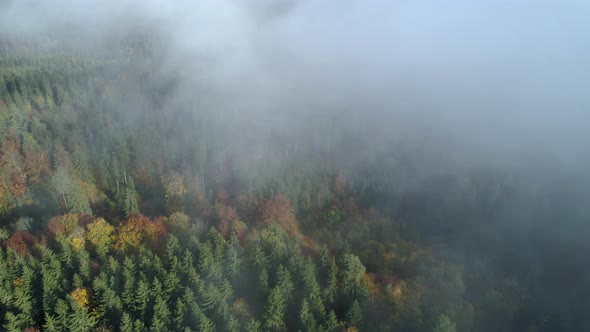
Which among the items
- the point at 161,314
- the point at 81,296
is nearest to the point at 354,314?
the point at 161,314

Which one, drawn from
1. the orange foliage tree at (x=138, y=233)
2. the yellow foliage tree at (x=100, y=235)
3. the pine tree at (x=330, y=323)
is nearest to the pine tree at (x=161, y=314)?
the orange foliage tree at (x=138, y=233)

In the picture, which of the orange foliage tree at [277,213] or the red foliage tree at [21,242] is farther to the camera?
the orange foliage tree at [277,213]

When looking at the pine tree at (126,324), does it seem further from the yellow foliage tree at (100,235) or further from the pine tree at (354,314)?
the pine tree at (354,314)

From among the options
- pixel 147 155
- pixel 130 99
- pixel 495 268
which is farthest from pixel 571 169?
pixel 130 99

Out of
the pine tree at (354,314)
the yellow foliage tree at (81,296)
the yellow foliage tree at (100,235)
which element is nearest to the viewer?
the yellow foliage tree at (81,296)

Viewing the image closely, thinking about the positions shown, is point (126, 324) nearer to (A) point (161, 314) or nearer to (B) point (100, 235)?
(A) point (161, 314)
